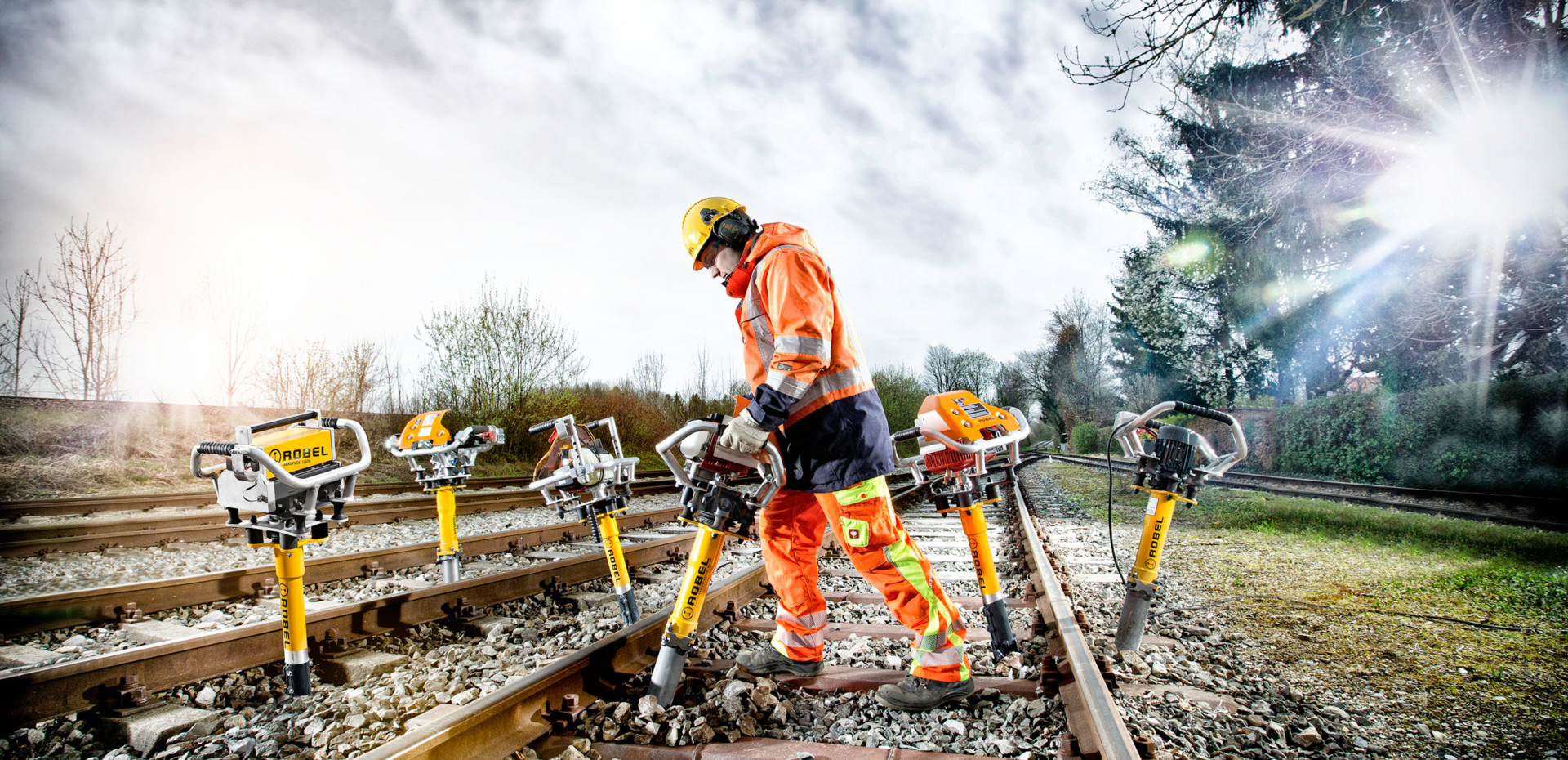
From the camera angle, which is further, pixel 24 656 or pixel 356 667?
pixel 24 656

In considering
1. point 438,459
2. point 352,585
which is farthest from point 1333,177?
point 352,585

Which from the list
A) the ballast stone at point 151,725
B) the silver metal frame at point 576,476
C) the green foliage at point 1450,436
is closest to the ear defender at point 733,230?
the silver metal frame at point 576,476

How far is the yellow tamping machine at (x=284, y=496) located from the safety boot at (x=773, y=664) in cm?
176

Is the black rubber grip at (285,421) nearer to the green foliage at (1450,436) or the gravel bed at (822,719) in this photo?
the gravel bed at (822,719)

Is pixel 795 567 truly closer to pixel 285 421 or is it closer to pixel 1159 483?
pixel 1159 483

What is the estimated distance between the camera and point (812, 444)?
103 inches

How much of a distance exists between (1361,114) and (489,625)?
1377 cm

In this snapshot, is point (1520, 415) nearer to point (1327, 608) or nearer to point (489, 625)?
point (1327, 608)

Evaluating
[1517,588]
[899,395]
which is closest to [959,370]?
[899,395]

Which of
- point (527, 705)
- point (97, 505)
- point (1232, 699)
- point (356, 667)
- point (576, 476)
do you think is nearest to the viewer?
point (527, 705)

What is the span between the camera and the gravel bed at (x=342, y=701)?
7.54 ft

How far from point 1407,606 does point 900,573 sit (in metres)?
4.10

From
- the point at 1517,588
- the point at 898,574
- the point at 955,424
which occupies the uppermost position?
the point at 955,424

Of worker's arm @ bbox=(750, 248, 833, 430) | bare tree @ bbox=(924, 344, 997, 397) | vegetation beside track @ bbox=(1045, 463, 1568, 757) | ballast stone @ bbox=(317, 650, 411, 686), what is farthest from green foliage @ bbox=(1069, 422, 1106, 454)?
ballast stone @ bbox=(317, 650, 411, 686)
